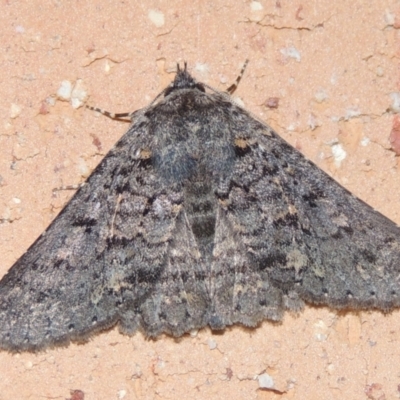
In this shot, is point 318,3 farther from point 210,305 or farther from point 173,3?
point 210,305

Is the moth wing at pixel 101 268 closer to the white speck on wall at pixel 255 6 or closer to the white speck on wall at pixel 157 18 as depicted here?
the white speck on wall at pixel 157 18

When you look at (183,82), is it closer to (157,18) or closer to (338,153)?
(157,18)

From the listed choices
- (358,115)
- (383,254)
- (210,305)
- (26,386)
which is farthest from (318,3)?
(26,386)

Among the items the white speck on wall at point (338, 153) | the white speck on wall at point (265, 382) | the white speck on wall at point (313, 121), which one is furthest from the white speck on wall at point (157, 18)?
the white speck on wall at point (265, 382)

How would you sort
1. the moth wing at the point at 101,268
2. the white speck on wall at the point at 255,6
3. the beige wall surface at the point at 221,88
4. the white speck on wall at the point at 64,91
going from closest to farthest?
the moth wing at the point at 101,268, the beige wall surface at the point at 221,88, the white speck on wall at the point at 64,91, the white speck on wall at the point at 255,6

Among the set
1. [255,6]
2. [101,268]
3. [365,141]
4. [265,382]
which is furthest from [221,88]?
[265,382]

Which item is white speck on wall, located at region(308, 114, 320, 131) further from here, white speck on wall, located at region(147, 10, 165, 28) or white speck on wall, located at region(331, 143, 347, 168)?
white speck on wall, located at region(147, 10, 165, 28)

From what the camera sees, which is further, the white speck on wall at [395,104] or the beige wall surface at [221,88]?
the white speck on wall at [395,104]
